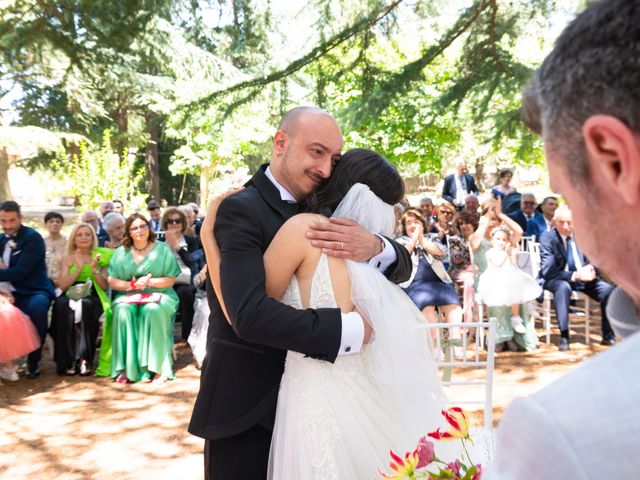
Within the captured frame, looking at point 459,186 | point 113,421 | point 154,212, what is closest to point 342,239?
point 113,421

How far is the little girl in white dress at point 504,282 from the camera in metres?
6.89

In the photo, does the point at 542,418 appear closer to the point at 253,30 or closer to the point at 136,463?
the point at 136,463

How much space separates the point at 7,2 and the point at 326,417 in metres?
4.52

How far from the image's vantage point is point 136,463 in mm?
4250

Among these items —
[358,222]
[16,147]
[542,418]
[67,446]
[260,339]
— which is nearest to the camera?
[542,418]

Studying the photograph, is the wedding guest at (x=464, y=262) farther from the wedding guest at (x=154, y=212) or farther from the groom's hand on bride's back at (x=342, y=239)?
the groom's hand on bride's back at (x=342, y=239)

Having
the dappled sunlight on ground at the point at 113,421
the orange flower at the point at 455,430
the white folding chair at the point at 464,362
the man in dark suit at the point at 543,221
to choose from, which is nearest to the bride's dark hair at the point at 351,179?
the white folding chair at the point at 464,362

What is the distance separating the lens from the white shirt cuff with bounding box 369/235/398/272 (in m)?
2.00

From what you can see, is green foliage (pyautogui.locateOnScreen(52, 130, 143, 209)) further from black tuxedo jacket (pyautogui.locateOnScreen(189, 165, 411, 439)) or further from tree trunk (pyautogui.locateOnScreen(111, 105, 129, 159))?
black tuxedo jacket (pyautogui.locateOnScreen(189, 165, 411, 439))

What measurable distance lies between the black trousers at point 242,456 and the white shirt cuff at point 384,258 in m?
0.64

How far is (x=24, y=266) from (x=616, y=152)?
22.0 feet

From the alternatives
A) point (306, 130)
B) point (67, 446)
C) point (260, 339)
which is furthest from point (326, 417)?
point (67, 446)

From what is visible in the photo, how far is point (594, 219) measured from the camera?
571mm

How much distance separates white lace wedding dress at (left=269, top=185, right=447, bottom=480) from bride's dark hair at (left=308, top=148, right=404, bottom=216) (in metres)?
0.05
